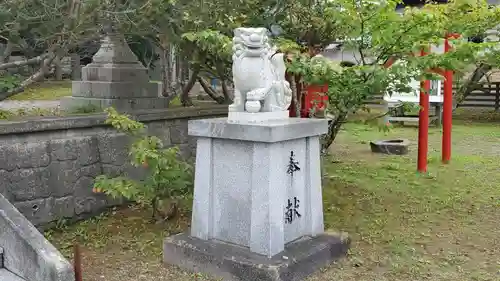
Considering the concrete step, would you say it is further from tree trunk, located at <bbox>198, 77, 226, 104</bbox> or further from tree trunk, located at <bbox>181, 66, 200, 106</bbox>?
tree trunk, located at <bbox>198, 77, 226, 104</bbox>

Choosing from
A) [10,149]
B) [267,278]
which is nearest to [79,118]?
[10,149]

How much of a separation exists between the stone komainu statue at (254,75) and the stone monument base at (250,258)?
3.98 feet

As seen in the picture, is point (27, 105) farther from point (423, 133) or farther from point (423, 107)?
point (423, 133)

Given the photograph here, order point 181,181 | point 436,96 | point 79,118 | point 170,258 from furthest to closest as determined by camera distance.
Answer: point 436,96
point 79,118
point 181,181
point 170,258

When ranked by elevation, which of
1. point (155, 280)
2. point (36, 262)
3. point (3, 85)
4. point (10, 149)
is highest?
point (3, 85)

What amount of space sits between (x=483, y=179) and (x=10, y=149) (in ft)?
22.5

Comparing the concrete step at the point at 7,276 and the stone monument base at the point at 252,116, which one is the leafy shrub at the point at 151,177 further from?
the concrete step at the point at 7,276

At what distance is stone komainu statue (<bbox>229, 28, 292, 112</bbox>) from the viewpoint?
15.8 feet

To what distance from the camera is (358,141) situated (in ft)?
43.2

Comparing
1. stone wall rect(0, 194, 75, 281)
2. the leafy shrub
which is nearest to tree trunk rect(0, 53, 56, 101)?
the leafy shrub

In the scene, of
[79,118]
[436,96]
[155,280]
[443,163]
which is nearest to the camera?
[155,280]

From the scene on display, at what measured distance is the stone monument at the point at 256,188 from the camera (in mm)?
4523

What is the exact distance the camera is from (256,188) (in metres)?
4.57

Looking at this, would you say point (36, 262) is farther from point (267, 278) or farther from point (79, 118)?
point (79, 118)
